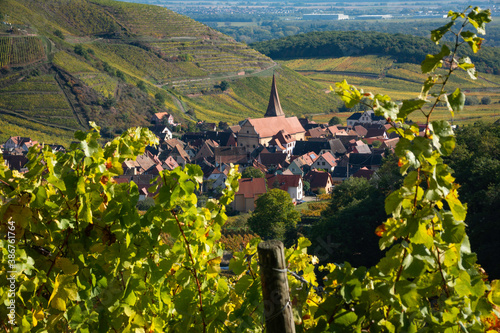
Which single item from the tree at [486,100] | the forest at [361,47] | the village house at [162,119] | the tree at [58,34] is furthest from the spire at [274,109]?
the forest at [361,47]

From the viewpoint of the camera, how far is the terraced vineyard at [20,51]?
75875mm

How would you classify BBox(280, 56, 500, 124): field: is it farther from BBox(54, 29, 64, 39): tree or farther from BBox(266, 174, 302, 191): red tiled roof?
BBox(266, 174, 302, 191): red tiled roof

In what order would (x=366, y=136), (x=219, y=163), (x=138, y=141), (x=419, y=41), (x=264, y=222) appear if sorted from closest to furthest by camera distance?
(x=138, y=141) < (x=264, y=222) < (x=219, y=163) < (x=366, y=136) < (x=419, y=41)

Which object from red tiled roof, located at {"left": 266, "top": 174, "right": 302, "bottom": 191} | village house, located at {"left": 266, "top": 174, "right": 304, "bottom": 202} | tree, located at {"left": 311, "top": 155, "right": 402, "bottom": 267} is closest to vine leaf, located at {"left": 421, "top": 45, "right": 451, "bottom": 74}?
tree, located at {"left": 311, "top": 155, "right": 402, "bottom": 267}

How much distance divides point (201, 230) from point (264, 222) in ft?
91.2

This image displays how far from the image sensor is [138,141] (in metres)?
3.82

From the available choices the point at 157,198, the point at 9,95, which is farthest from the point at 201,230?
the point at 9,95

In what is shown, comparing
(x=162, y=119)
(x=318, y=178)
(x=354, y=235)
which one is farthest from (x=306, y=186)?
(x=162, y=119)

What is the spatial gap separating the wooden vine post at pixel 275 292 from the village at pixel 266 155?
34.8 m

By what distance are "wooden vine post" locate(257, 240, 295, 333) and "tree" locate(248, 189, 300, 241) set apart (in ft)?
88.6

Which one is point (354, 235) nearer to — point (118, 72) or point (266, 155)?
point (266, 155)

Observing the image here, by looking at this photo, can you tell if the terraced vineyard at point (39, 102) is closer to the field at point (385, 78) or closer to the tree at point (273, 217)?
the field at point (385, 78)

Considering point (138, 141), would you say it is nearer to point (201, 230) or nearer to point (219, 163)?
point (201, 230)

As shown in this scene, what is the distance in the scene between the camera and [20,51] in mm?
78812
